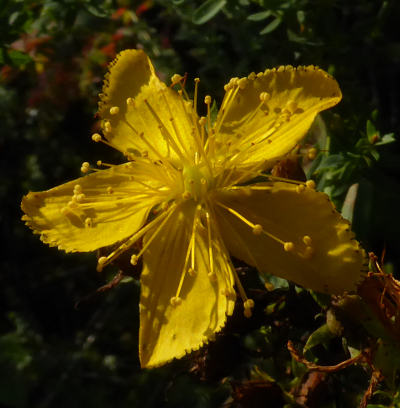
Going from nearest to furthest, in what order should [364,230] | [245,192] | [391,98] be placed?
[245,192]
[364,230]
[391,98]

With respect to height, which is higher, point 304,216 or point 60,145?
point 304,216

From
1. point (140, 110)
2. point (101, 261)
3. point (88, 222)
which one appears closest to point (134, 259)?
point (101, 261)

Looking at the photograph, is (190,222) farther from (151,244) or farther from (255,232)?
(255,232)

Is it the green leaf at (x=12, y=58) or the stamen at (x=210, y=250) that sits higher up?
the green leaf at (x=12, y=58)

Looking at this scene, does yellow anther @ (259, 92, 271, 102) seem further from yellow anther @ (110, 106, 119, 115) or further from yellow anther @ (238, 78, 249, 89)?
yellow anther @ (110, 106, 119, 115)

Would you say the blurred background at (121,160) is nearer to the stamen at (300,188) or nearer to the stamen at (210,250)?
the stamen at (210,250)

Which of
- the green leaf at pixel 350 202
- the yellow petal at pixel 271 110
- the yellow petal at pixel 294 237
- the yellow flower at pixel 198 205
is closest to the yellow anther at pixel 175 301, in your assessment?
the yellow flower at pixel 198 205

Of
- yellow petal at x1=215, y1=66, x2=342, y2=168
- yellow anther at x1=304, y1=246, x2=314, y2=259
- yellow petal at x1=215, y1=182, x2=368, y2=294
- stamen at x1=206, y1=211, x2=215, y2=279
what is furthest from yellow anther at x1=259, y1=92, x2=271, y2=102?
yellow anther at x1=304, y1=246, x2=314, y2=259

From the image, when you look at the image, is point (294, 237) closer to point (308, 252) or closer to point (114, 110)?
point (308, 252)

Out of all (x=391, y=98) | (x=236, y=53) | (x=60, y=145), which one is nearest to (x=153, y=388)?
(x=60, y=145)
